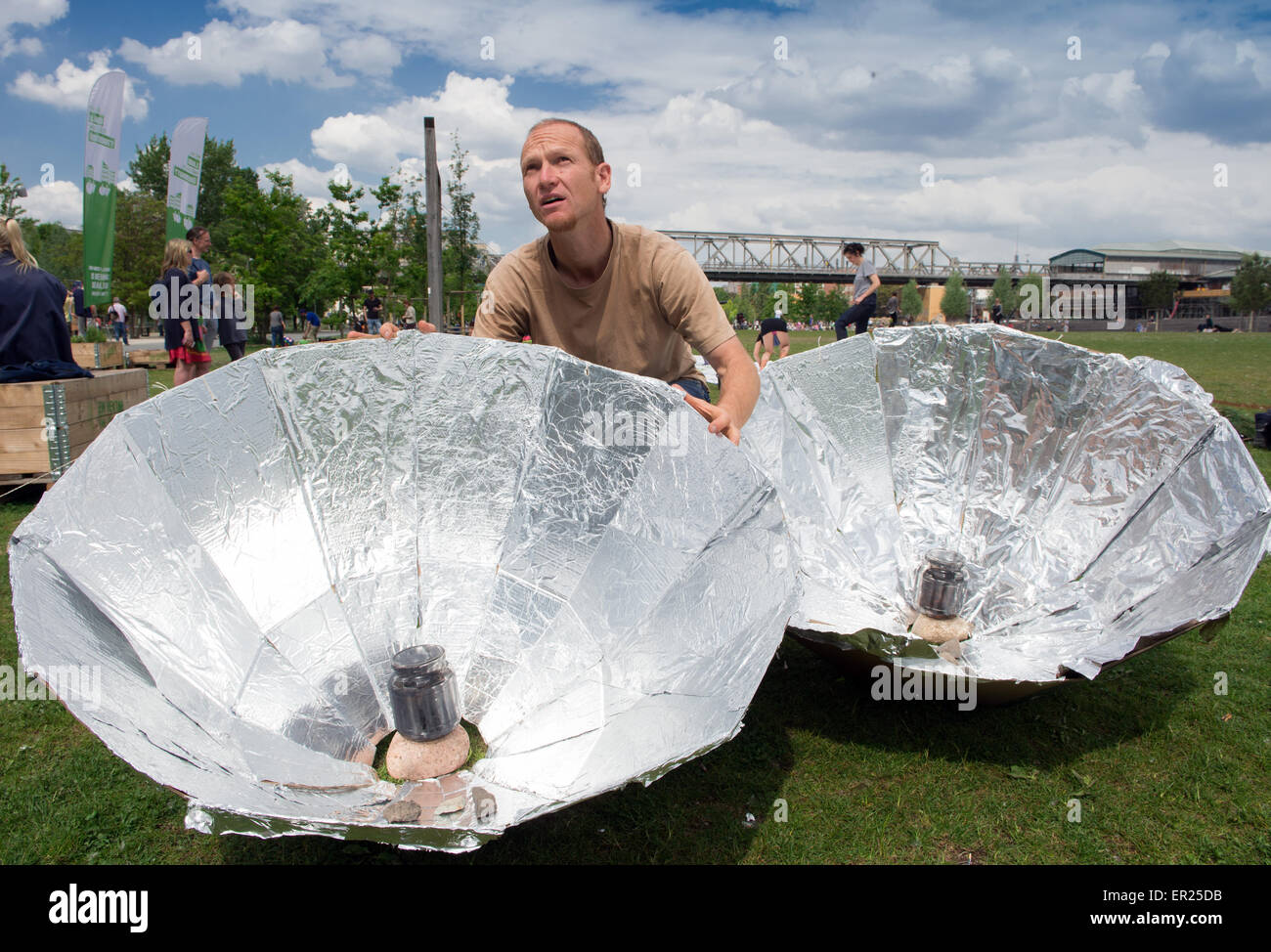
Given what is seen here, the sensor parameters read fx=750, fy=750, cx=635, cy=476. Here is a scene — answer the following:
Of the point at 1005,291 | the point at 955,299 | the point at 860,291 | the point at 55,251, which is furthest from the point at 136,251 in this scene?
the point at 955,299

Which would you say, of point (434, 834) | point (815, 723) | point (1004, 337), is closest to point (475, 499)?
point (434, 834)

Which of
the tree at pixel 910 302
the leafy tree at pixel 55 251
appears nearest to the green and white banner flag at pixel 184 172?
the leafy tree at pixel 55 251

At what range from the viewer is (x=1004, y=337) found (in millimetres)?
4055

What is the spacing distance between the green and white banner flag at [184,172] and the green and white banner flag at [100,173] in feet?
→ 5.53

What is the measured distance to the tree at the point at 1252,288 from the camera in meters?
64.1

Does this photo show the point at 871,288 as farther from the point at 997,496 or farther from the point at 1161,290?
the point at 1161,290

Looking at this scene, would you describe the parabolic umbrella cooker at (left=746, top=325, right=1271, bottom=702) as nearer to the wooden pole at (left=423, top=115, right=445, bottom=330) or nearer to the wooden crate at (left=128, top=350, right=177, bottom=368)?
the wooden pole at (left=423, top=115, right=445, bottom=330)

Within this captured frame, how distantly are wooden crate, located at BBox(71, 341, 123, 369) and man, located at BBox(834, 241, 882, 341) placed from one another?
11.9 m

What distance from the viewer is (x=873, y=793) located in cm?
306

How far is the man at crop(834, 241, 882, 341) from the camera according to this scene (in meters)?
11.8

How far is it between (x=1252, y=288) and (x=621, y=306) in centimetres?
→ 8166

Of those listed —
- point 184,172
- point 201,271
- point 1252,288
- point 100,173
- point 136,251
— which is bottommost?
Answer: point 201,271

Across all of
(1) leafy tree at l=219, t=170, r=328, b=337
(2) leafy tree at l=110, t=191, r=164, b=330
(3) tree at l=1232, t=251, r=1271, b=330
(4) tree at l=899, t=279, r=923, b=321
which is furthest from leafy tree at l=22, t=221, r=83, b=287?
(3) tree at l=1232, t=251, r=1271, b=330

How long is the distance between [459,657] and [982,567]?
2756 millimetres
